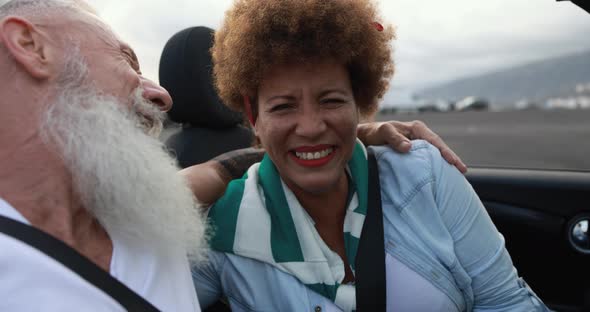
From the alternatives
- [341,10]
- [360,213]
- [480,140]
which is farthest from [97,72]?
[480,140]

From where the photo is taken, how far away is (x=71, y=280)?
1112mm

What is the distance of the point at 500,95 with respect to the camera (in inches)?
6565

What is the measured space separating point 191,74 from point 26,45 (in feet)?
4.40

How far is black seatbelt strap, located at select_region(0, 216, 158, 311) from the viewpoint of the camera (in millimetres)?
1099

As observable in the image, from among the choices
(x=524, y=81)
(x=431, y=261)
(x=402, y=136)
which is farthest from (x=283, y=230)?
(x=524, y=81)

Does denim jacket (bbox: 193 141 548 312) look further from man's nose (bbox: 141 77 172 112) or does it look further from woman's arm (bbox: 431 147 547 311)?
man's nose (bbox: 141 77 172 112)

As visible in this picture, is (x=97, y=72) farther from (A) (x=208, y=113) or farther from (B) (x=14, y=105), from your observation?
(A) (x=208, y=113)

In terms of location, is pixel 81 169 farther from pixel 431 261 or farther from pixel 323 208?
pixel 431 261

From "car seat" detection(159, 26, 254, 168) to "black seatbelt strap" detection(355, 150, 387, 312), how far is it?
1148 mm

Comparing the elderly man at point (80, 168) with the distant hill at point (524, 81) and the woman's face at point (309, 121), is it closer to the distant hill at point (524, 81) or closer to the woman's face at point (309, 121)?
the woman's face at point (309, 121)

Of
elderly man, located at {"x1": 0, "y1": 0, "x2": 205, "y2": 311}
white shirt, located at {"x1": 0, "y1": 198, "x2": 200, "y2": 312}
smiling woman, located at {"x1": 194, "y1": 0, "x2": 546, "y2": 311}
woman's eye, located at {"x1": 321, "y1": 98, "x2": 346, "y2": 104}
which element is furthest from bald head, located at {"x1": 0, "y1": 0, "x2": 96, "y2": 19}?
woman's eye, located at {"x1": 321, "y1": 98, "x2": 346, "y2": 104}

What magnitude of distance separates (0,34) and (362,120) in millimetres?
1571

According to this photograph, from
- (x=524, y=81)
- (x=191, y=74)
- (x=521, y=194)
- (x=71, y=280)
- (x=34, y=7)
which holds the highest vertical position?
(x=34, y=7)

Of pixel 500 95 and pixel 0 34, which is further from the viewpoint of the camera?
pixel 500 95
